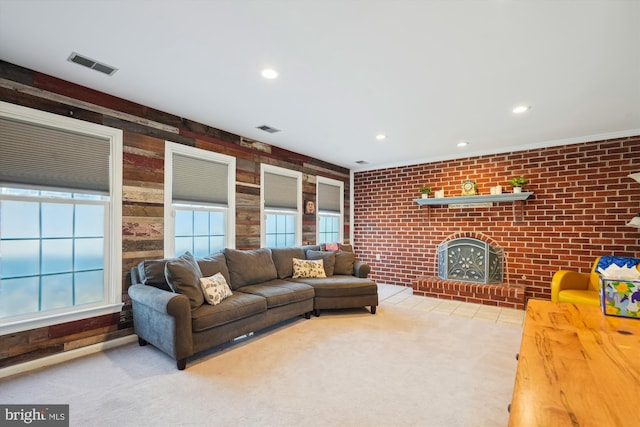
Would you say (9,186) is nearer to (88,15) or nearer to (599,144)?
(88,15)

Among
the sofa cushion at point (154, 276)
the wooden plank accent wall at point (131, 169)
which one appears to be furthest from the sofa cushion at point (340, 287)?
the sofa cushion at point (154, 276)

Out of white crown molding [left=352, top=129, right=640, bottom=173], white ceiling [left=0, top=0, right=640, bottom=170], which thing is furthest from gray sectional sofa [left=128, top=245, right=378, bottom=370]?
white crown molding [left=352, top=129, right=640, bottom=173]

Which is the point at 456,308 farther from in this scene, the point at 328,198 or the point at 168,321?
the point at 168,321

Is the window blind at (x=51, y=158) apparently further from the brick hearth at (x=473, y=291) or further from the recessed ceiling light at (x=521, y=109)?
the brick hearth at (x=473, y=291)

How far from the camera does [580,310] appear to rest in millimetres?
1641

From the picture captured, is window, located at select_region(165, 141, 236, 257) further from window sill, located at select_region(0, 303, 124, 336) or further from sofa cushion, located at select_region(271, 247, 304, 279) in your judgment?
window sill, located at select_region(0, 303, 124, 336)

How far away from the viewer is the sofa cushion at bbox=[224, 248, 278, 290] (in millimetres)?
3799

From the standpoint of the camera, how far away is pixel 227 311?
2.96 m

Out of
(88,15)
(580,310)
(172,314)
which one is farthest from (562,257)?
(88,15)

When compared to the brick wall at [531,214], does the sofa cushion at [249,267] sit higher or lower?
lower

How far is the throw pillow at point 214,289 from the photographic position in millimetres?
3041

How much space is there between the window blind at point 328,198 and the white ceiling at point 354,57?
86.0 inches

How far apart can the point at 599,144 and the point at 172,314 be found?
5.71 meters

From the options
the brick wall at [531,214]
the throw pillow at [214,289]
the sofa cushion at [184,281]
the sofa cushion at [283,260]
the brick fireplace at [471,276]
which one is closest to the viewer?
the sofa cushion at [184,281]
